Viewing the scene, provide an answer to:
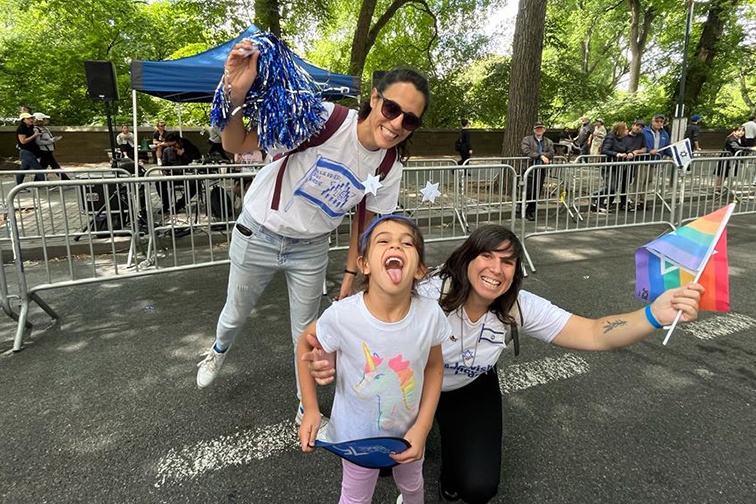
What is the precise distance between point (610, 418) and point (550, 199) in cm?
477

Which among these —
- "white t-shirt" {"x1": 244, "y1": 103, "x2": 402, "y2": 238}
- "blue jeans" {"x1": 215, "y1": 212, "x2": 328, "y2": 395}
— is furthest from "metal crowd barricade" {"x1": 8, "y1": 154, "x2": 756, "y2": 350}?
"white t-shirt" {"x1": 244, "y1": 103, "x2": 402, "y2": 238}

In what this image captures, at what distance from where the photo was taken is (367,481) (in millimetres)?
1870

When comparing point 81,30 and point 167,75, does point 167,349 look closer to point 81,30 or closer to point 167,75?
point 167,75

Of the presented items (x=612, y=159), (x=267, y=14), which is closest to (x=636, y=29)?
(x=612, y=159)

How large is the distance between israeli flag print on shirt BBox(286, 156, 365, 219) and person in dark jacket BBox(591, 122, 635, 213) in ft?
17.3

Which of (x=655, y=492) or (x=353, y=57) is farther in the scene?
(x=353, y=57)

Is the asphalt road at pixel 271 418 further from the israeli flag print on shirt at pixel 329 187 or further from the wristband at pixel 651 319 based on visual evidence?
the israeli flag print on shirt at pixel 329 187

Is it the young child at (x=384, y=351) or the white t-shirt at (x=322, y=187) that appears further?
the white t-shirt at (x=322, y=187)

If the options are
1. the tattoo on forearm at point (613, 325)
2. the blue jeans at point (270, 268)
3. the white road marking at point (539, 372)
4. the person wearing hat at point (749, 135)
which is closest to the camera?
the tattoo on forearm at point (613, 325)

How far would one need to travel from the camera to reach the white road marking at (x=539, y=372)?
3.23 metres

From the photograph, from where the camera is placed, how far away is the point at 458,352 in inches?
88.0

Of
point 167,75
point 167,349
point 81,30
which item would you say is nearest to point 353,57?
point 167,75

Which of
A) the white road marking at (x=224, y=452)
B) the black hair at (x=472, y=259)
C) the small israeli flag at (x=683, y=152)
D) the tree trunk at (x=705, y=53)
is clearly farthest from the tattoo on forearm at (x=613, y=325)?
the tree trunk at (x=705, y=53)

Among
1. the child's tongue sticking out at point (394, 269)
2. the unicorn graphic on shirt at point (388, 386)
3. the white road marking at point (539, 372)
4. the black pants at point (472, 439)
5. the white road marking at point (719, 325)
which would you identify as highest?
the child's tongue sticking out at point (394, 269)
